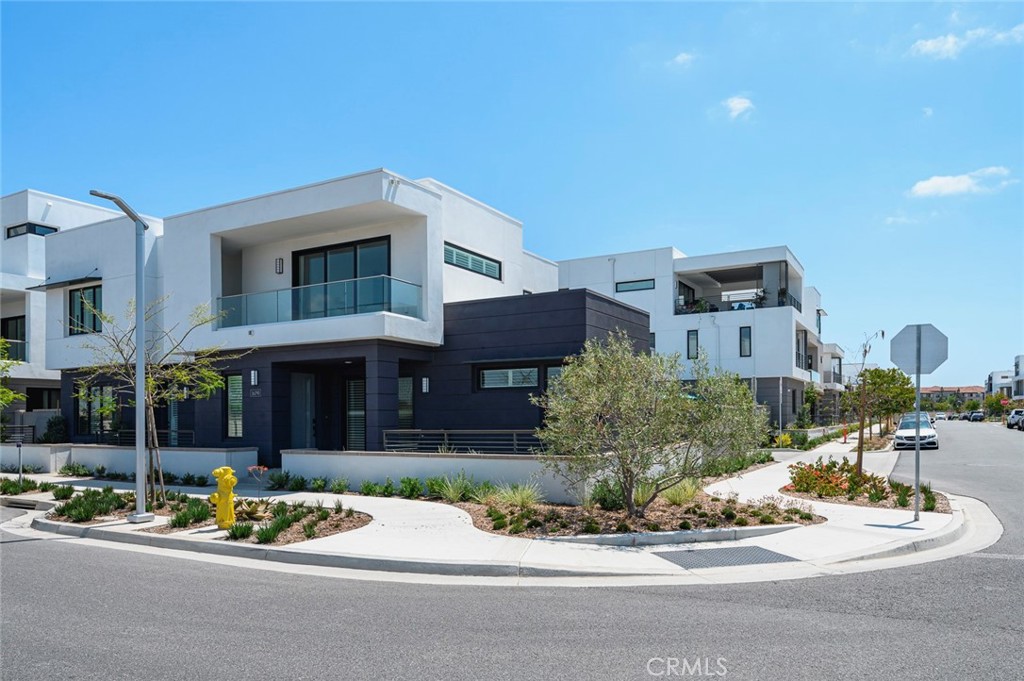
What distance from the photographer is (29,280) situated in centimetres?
3186

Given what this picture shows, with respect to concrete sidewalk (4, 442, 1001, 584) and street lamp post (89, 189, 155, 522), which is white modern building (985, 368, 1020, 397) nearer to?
concrete sidewalk (4, 442, 1001, 584)

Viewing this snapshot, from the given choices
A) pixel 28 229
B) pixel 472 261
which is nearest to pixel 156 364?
pixel 472 261

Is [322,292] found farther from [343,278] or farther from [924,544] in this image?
[924,544]

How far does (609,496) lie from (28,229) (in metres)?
33.4

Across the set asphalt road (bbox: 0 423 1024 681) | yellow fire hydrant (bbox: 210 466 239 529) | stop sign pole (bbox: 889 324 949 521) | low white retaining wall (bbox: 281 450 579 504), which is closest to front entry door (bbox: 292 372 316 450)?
low white retaining wall (bbox: 281 450 579 504)

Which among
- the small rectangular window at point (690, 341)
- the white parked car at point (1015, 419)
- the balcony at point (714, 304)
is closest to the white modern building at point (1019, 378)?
the white parked car at point (1015, 419)

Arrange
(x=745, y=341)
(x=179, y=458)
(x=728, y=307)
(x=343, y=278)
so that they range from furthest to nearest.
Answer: (x=728, y=307)
(x=745, y=341)
(x=343, y=278)
(x=179, y=458)

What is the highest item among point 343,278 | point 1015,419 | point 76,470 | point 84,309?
point 343,278

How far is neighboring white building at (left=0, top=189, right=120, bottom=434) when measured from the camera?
31219mm

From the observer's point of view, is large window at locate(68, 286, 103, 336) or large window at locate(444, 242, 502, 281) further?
large window at locate(68, 286, 103, 336)

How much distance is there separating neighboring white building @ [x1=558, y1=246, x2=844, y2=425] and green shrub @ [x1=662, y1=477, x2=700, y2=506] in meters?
25.5

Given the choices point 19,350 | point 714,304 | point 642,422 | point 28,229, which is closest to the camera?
point 642,422

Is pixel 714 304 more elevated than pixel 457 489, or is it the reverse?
pixel 714 304

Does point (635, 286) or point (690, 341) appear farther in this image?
point (635, 286)
